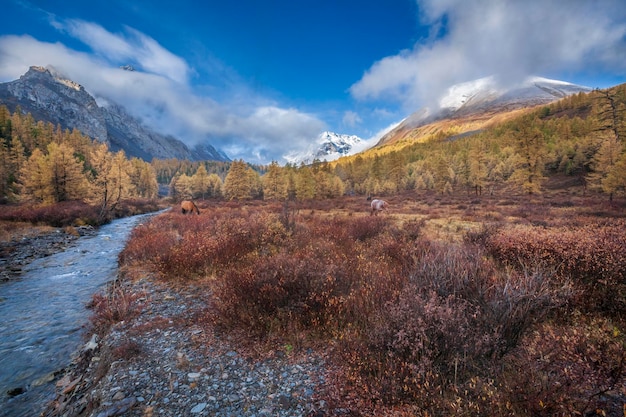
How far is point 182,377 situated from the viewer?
155 inches

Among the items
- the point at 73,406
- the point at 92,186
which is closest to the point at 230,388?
the point at 73,406

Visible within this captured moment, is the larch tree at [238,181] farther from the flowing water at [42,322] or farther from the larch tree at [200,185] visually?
the flowing water at [42,322]

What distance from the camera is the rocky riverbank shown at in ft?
11.1

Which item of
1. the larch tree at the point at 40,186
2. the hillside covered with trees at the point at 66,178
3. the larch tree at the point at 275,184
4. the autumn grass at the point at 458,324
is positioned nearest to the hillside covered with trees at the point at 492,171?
the larch tree at the point at 275,184

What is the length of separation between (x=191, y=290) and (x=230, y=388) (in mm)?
4417

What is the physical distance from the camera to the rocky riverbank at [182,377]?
3.38 metres

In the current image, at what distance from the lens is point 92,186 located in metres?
26.7

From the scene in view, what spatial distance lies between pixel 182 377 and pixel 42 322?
6.16m

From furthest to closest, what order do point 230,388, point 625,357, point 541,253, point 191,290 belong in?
point 191,290, point 541,253, point 230,388, point 625,357

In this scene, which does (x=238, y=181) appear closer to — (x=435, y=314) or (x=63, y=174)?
(x=63, y=174)

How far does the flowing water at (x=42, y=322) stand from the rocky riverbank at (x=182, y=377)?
50 centimetres

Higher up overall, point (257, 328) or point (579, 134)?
point (579, 134)

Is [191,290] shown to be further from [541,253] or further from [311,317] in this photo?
[541,253]

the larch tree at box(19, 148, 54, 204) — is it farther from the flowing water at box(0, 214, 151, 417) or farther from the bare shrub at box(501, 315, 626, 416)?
the bare shrub at box(501, 315, 626, 416)
